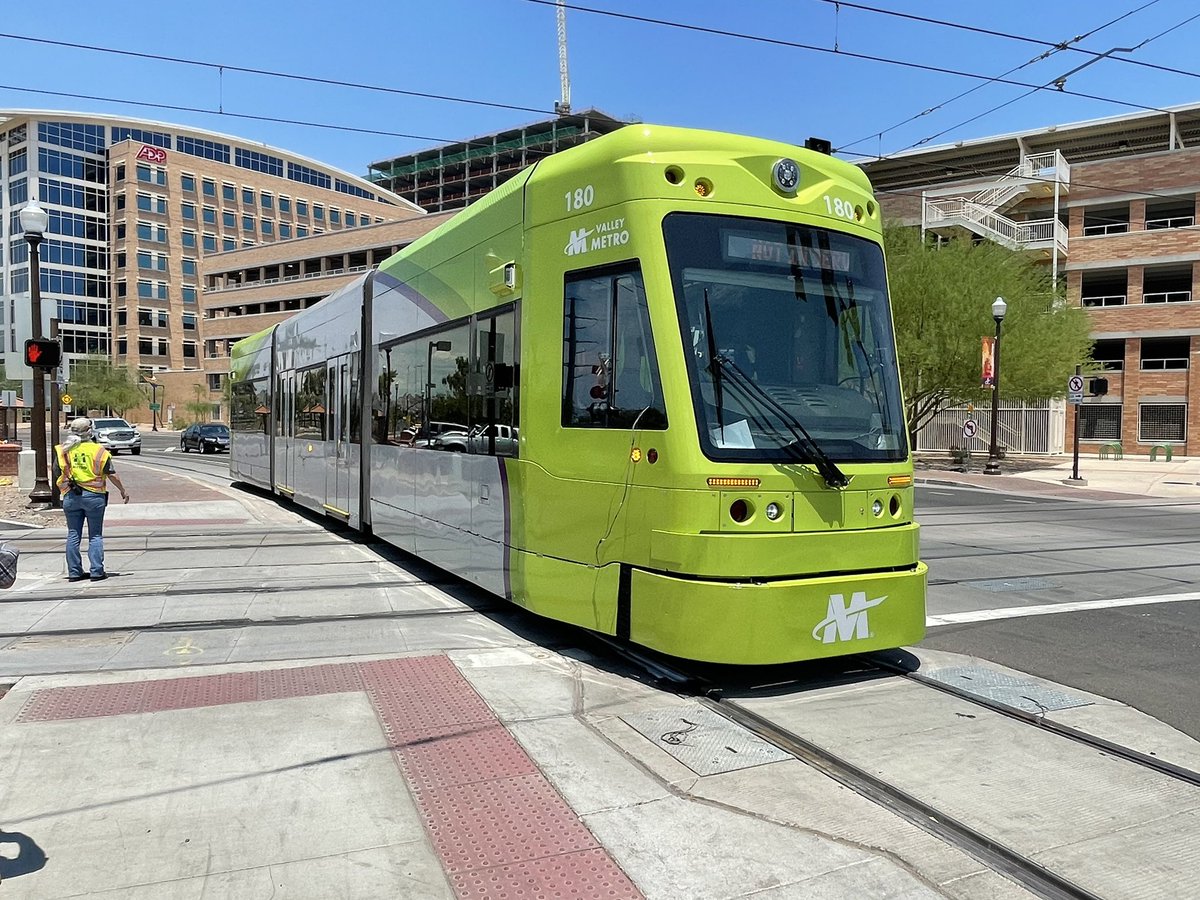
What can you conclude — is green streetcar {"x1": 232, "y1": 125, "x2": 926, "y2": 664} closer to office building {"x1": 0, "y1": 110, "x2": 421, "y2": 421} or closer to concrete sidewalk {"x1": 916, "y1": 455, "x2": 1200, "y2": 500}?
concrete sidewalk {"x1": 916, "y1": 455, "x2": 1200, "y2": 500}

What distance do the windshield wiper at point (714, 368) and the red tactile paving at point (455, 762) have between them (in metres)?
2.25

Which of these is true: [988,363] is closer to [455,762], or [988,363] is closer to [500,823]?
[455,762]

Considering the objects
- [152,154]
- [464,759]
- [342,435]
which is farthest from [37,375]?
[152,154]

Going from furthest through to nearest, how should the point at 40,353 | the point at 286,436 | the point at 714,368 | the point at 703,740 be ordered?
the point at 286,436
the point at 40,353
the point at 714,368
the point at 703,740

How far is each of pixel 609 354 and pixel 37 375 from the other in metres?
15.6

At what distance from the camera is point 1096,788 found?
166 inches

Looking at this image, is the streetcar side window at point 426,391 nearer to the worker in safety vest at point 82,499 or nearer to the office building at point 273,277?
the worker in safety vest at point 82,499

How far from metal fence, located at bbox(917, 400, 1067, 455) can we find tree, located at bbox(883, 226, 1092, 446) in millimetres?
6150

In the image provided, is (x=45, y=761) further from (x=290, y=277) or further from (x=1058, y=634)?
(x=290, y=277)

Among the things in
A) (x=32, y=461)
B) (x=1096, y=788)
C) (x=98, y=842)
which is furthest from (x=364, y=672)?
(x=32, y=461)

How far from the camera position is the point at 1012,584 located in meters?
9.59

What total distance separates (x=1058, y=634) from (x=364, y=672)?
5.60 m

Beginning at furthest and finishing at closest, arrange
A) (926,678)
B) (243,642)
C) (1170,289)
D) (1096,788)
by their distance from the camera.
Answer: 1. (1170,289)
2. (243,642)
3. (926,678)
4. (1096,788)

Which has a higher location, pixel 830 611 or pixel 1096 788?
pixel 830 611
